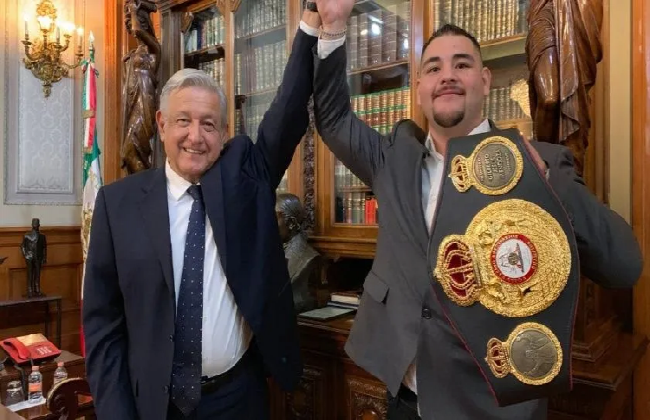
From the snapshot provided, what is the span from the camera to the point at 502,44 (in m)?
1.87

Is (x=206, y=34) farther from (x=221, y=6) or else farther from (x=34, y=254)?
(x=34, y=254)

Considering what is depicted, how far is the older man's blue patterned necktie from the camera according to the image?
46.8 inches

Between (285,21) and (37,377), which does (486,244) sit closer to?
(37,377)

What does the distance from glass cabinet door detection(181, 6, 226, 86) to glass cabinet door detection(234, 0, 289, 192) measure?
111 mm

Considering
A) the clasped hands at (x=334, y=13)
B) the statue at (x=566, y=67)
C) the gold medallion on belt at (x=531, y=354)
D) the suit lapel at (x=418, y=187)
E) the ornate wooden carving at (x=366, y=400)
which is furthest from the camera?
the ornate wooden carving at (x=366, y=400)

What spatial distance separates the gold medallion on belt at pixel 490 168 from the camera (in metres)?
0.85

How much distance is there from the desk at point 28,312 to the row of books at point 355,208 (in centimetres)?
231

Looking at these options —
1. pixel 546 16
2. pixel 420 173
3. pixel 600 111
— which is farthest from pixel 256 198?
pixel 600 111

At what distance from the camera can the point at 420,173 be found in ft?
3.51

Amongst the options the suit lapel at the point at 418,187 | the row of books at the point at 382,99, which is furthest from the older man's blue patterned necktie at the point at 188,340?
the row of books at the point at 382,99

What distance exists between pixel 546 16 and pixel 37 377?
2.06 metres

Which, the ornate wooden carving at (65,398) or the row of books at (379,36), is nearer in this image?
the ornate wooden carving at (65,398)

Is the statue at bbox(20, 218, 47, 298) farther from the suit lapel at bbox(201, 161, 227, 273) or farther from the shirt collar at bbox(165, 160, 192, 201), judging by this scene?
the suit lapel at bbox(201, 161, 227, 273)

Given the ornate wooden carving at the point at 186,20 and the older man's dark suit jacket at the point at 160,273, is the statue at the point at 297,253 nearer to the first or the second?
the older man's dark suit jacket at the point at 160,273
